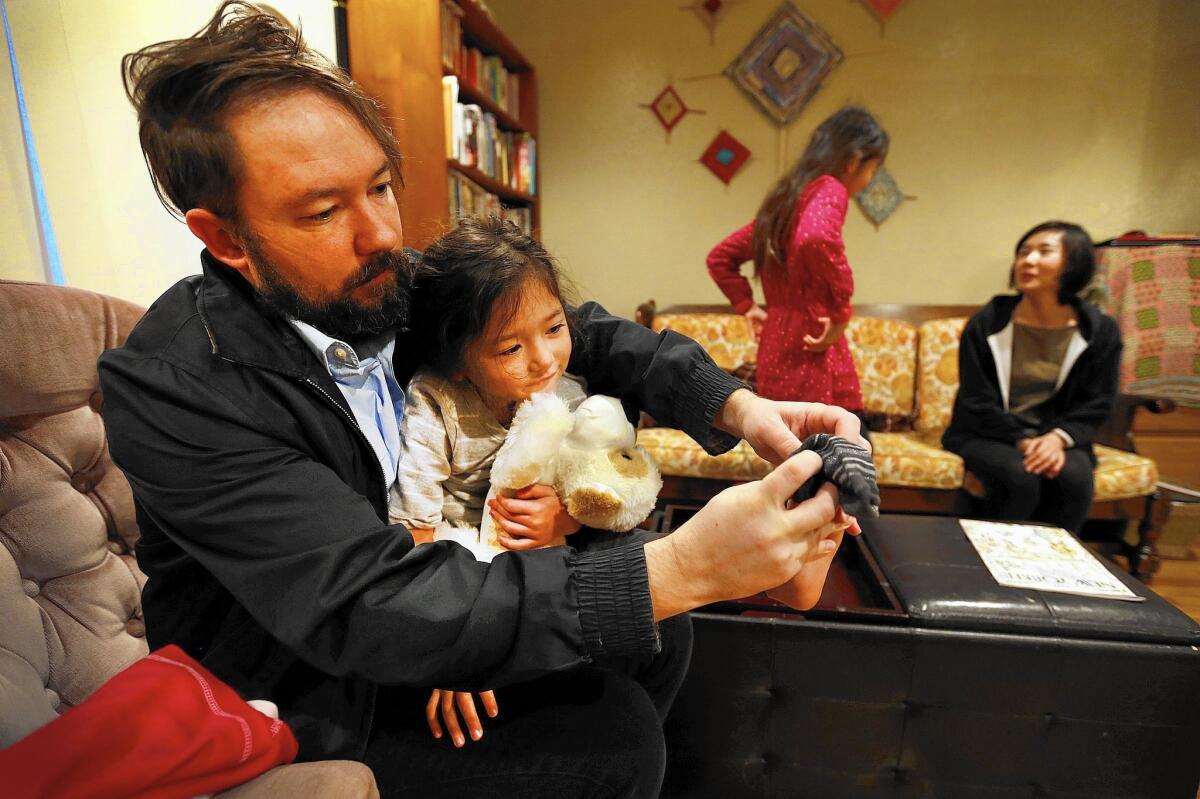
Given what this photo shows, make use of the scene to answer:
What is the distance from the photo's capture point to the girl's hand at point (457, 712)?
2.57 feet

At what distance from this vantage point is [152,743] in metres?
0.58

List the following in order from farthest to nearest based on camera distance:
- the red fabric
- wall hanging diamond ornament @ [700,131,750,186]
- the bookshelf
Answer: wall hanging diamond ornament @ [700,131,750,186] < the bookshelf < the red fabric

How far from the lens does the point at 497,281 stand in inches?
35.1

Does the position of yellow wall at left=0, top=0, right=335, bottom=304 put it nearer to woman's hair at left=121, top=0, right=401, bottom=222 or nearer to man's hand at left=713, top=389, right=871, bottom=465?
woman's hair at left=121, top=0, right=401, bottom=222

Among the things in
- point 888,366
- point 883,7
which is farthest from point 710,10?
point 888,366

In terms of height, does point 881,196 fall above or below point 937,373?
above

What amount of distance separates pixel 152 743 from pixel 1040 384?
2.75 metres

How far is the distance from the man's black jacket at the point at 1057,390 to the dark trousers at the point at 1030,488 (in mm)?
74

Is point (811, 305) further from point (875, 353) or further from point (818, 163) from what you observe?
point (875, 353)

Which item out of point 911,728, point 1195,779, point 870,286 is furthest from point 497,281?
point 870,286

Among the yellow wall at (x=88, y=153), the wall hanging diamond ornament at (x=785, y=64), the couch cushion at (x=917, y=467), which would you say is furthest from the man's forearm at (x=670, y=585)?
the wall hanging diamond ornament at (x=785, y=64)

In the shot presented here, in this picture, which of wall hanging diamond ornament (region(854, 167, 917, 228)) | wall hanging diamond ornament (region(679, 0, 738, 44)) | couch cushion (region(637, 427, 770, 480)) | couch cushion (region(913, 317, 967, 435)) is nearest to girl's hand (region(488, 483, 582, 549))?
couch cushion (region(637, 427, 770, 480))

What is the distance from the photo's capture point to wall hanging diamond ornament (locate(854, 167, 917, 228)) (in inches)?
127

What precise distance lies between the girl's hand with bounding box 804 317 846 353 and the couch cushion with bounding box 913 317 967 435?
1373 millimetres
